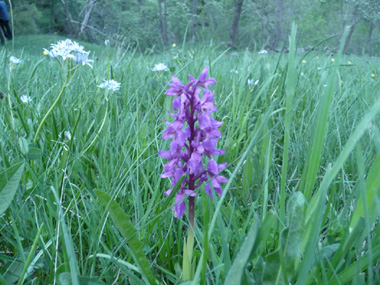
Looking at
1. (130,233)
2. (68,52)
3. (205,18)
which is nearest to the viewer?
(130,233)

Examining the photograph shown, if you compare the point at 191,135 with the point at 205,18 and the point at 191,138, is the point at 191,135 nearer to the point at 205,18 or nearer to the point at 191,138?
the point at 191,138

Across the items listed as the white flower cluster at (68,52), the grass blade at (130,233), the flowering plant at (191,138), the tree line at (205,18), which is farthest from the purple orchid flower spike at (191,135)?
the tree line at (205,18)

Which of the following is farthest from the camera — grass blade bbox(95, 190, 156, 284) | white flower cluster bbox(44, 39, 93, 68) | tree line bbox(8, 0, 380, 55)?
tree line bbox(8, 0, 380, 55)

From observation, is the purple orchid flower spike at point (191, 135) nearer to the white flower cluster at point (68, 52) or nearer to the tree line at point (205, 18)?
the white flower cluster at point (68, 52)

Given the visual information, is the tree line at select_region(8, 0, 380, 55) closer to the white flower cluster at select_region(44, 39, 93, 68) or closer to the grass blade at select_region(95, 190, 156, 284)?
the white flower cluster at select_region(44, 39, 93, 68)

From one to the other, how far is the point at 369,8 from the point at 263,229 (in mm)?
24822

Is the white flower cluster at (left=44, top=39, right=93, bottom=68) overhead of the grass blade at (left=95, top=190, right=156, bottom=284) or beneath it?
overhead

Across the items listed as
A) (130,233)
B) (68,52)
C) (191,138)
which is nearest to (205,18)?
(68,52)

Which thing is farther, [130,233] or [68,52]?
[68,52]

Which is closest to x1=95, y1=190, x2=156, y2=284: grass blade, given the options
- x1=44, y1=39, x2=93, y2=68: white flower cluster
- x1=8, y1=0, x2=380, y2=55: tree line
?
x1=44, y1=39, x2=93, y2=68: white flower cluster

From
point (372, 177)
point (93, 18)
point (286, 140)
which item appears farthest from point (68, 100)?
point (93, 18)

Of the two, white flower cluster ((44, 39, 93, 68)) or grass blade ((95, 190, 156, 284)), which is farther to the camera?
white flower cluster ((44, 39, 93, 68))

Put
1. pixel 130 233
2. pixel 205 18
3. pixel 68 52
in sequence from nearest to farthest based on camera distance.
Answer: pixel 130 233
pixel 68 52
pixel 205 18

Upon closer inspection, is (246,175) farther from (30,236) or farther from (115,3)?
(115,3)
